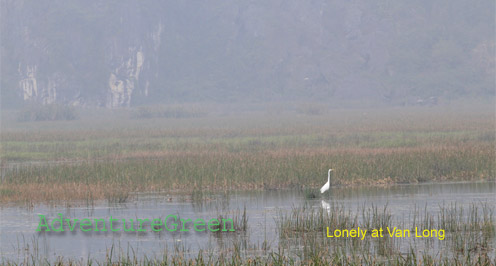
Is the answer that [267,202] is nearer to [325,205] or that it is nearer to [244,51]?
[325,205]

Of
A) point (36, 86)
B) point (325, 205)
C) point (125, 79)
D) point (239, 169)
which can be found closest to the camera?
point (325, 205)

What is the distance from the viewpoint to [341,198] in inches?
1110

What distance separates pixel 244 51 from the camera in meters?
170

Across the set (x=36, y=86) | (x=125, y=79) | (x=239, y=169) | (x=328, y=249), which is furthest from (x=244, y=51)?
(x=328, y=249)

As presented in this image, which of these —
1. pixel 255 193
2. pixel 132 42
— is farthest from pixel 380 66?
pixel 255 193

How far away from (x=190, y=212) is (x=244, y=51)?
14435 centimetres

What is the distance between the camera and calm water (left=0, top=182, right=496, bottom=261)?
2108 cm

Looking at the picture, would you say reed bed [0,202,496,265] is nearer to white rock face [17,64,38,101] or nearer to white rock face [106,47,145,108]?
white rock face [106,47,145,108]

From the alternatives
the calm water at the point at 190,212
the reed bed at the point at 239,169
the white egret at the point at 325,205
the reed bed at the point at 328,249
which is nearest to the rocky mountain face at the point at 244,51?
the reed bed at the point at 239,169

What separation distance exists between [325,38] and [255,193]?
444 feet

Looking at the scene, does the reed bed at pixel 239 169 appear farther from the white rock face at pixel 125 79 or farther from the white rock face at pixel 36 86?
the white rock face at pixel 36 86

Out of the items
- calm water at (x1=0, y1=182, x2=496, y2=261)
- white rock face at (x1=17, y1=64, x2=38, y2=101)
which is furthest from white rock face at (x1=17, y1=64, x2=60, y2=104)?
calm water at (x1=0, y1=182, x2=496, y2=261)

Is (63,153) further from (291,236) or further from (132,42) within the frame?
(132,42)

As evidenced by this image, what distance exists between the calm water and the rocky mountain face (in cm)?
11499
